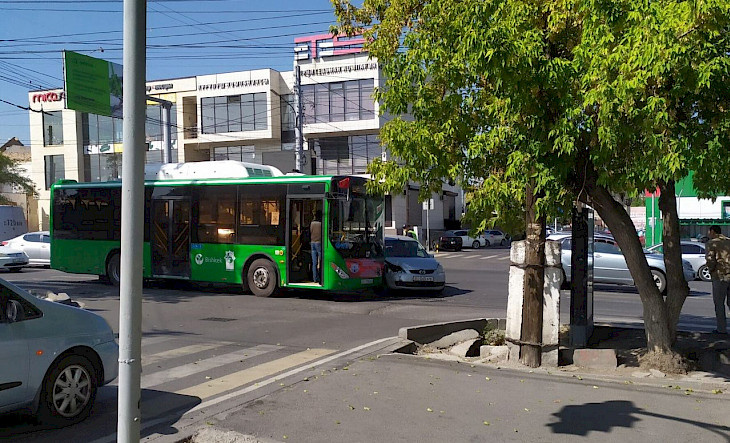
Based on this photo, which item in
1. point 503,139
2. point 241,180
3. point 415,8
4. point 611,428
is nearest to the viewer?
point 611,428

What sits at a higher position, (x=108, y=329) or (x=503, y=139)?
Result: (x=503, y=139)

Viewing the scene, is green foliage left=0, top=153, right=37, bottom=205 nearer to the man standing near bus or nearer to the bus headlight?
the man standing near bus

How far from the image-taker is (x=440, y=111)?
812 centimetres

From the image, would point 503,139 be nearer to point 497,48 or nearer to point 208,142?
point 497,48

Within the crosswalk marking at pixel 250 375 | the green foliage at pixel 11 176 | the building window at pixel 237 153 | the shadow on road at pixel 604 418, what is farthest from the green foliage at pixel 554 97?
the green foliage at pixel 11 176

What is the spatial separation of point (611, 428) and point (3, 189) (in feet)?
217

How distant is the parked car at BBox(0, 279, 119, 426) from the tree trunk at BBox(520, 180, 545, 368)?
4.92 m

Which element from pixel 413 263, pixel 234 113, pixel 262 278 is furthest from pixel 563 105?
pixel 234 113

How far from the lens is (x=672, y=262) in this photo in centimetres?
835

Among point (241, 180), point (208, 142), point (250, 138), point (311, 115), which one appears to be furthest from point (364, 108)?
point (241, 180)

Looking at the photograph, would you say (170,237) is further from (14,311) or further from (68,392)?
(14,311)

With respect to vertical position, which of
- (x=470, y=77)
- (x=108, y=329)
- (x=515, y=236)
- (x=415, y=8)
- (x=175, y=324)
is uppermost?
(x=415, y=8)

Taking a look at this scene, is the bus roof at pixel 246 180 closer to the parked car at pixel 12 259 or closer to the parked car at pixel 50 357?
the parked car at pixel 12 259

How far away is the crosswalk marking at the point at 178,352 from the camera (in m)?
8.88
